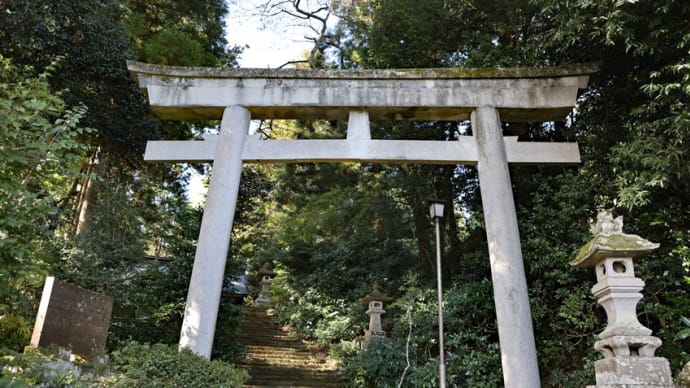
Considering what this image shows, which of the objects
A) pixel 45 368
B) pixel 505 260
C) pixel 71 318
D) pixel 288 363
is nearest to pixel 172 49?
pixel 71 318

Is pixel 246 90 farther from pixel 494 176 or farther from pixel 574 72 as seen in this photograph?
pixel 574 72

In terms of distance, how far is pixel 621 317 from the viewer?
4184mm

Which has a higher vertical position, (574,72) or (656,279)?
(574,72)

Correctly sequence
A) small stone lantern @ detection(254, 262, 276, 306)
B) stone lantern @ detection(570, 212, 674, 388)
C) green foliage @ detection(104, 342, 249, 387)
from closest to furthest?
stone lantern @ detection(570, 212, 674, 388), green foliage @ detection(104, 342, 249, 387), small stone lantern @ detection(254, 262, 276, 306)

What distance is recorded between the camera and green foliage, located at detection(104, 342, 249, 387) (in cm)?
422

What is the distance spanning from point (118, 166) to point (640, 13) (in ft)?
34.5

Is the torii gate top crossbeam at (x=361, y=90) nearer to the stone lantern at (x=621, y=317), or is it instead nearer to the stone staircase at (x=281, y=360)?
the stone lantern at (x=621, y=317)

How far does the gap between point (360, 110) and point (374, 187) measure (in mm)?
4062

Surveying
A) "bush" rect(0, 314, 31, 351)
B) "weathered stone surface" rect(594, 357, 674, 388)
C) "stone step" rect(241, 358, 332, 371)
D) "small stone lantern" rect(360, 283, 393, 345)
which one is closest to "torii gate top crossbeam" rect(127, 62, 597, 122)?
"bush" rect(0, 314, 31, 351)

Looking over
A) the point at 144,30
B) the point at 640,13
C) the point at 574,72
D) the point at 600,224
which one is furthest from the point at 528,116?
the point at 144,30

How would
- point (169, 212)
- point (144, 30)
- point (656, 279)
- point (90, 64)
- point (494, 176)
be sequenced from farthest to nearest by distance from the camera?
point (144, 30) < point (169, 212) < point (90, 64) < point (494, 176) < point (656, 279)

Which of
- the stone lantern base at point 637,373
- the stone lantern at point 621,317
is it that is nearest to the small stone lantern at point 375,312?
the stone lantern at point 621,317

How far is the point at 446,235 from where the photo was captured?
10195 mm

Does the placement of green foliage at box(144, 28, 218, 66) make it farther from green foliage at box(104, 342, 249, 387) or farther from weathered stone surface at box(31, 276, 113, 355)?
green foliage at box(104, 342, 249, 387)
